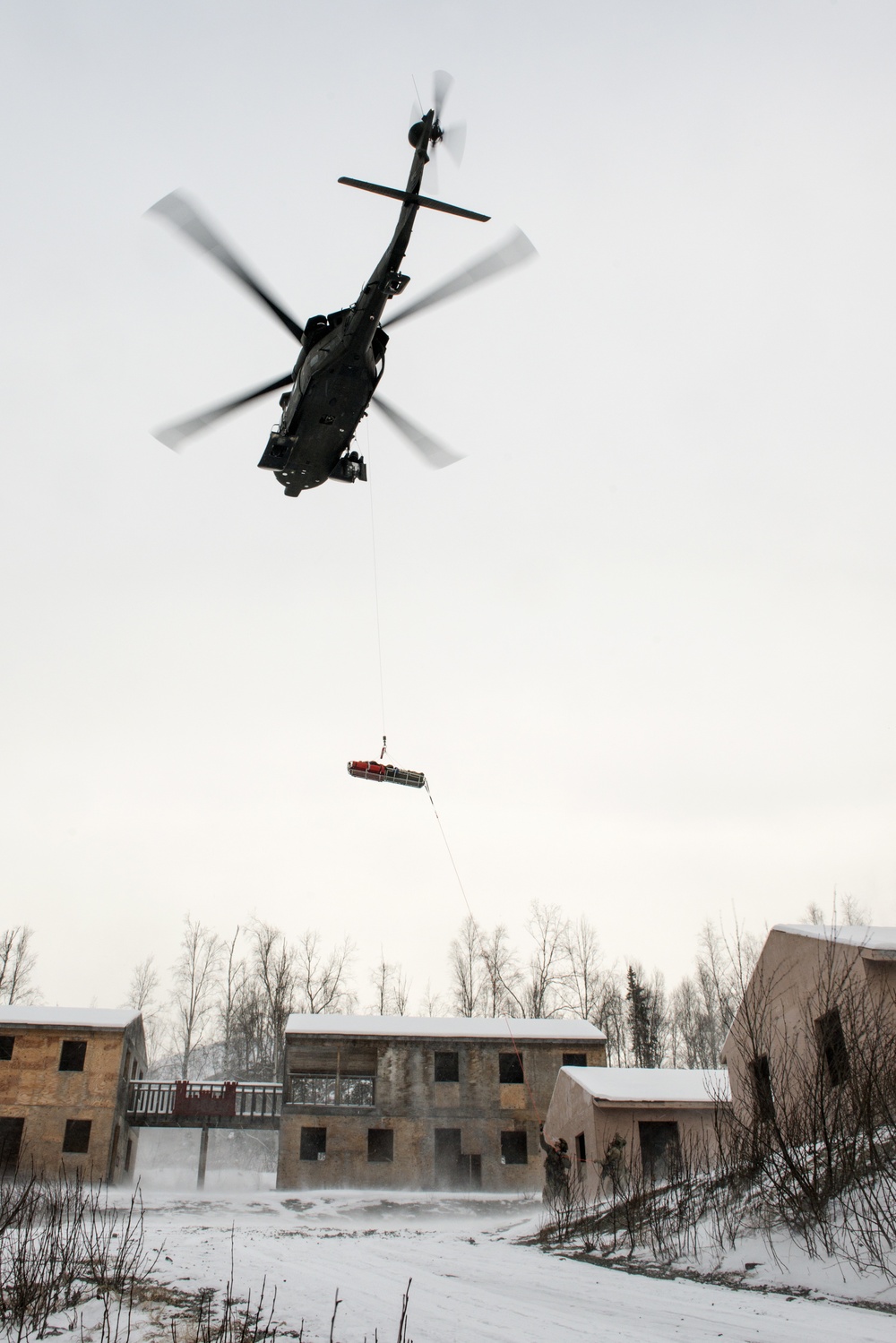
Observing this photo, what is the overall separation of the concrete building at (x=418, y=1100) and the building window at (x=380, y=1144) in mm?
29

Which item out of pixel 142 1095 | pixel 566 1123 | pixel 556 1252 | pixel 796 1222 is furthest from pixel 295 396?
pixel 142 1095

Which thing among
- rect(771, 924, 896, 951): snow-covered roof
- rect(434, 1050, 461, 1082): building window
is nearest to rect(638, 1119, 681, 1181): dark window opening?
rect(771, 924, 896, 951): snow-covered roof

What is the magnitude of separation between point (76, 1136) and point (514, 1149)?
543 inches

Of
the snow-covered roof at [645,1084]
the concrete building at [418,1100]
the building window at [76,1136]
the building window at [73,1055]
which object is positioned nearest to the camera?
the snow-covered roof at [645,1084]

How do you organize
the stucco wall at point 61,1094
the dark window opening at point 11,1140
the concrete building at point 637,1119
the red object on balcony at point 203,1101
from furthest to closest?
the red object on balcony at point 203,1101
the stucco wall at point 61,1094
the dark window opening at point 11,1140
the concrete building at point 637,1119

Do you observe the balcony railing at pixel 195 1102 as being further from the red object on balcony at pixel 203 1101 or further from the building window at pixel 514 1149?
the building window at pixel 514 1149

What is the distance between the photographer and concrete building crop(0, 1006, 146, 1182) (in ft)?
82.8

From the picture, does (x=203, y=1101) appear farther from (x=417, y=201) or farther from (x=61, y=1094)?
(x=417, y=201)

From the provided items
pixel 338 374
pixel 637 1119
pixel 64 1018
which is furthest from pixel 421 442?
pixel 64 1018

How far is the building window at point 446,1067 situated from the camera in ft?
95.3

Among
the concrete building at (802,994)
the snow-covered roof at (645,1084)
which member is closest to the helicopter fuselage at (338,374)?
the concrete building at (802,994)

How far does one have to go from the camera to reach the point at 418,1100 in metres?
28.4

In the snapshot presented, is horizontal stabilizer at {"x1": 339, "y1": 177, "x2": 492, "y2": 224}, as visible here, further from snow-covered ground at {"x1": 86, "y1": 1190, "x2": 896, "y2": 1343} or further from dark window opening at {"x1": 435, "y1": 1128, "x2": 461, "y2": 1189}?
dark window opening at {"x1": 435, "y1": 1128, "x2": 461, "y2": 1189}

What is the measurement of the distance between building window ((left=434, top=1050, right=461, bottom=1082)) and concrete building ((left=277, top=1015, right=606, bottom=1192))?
3 centimetres
